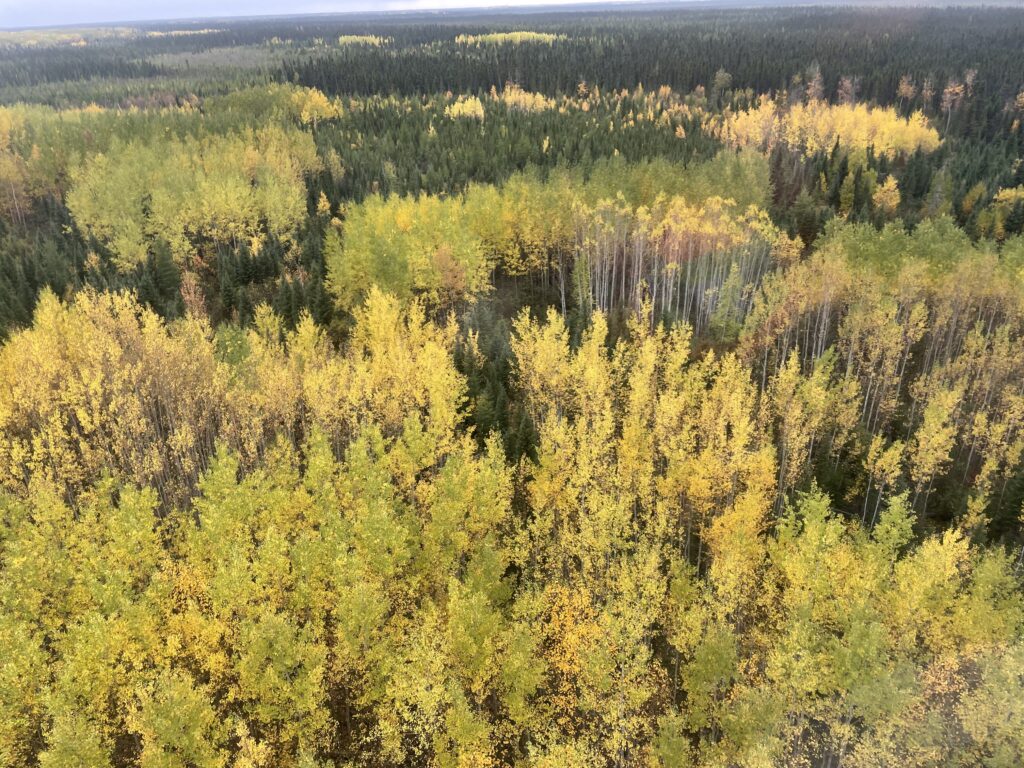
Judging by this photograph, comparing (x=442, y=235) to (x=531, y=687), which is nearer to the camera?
(x=531, y=687)

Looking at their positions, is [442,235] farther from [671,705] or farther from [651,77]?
[651,77]

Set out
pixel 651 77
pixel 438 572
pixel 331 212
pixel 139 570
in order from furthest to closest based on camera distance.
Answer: pixel 651 77
pixel 331 212
pixel 438 572
pixel 139 570

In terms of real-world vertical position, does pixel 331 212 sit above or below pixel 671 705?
above

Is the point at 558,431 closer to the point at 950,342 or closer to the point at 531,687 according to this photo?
the point at 531,687

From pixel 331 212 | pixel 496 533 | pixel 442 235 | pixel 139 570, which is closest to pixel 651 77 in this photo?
pixel 331 212

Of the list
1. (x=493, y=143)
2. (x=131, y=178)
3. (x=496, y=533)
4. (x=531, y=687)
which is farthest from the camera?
(x=493, y=143)

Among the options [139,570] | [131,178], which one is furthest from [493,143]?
[139,570]

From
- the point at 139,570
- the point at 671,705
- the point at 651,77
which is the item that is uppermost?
the point at 651,77
